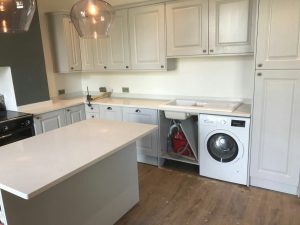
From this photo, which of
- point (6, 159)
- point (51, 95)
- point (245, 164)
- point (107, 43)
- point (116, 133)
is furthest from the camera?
point (51, 95)

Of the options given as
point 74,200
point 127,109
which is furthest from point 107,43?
point 74,200

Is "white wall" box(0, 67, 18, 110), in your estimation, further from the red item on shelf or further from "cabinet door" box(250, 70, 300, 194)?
"cabinet door" box(250, 70, 300, 194)

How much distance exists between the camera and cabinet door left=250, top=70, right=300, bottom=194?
8.02 feet

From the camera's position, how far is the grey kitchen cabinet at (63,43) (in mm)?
3779

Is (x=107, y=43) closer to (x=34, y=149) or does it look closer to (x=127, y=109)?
(x=127, y=109)

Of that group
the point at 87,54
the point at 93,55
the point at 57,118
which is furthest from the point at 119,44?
the point at 57,118

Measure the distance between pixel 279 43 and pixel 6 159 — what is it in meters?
2.53

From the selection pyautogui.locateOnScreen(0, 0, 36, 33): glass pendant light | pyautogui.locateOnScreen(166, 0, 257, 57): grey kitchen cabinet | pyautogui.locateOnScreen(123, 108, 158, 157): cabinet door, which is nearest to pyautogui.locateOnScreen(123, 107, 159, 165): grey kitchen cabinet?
pyautogui.locateOnScreen(123, 108, 158, 157): cabinet door

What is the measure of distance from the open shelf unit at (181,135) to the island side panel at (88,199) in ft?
3.20

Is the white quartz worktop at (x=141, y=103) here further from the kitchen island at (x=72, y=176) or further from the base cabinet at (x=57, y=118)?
the kitchen island at (x=72, y=176)

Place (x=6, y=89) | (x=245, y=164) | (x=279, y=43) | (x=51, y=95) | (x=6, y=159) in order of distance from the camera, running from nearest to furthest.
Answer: (x=6, y=159) < (x=279, y=43) < (x=245, y=164) < (x=6, y=89) < (x=51, y=95)

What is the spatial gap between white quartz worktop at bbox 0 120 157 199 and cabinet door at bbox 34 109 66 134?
39.9 inches

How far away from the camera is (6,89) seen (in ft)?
11.1

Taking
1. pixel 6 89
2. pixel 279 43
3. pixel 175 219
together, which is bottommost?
A: pixel 175 219
